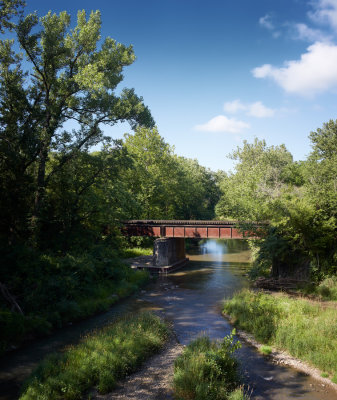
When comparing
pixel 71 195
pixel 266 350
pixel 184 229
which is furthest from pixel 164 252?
pixel 266 350

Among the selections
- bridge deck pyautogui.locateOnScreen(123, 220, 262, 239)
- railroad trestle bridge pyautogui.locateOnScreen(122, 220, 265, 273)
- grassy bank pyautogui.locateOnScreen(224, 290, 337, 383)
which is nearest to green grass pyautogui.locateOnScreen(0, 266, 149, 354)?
grassy bank pyautogui.locateOnScreen(224, 290, 337, 383)

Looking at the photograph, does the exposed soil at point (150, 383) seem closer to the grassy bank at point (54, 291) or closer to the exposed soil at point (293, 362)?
the exposed soil at point (293, 362)

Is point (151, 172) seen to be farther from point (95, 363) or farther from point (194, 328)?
point (95, 363)

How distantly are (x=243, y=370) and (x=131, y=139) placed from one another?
40.9m

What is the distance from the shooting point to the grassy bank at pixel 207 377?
9.68 meters

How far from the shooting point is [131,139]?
160 feet

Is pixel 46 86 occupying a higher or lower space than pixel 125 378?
higher

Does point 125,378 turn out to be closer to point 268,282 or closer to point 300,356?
point 300,356

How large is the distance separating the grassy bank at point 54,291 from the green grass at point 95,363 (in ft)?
9.41

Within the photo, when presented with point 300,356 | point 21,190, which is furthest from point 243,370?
point 21,190

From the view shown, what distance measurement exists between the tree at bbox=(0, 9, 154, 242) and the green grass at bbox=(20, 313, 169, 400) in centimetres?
1055

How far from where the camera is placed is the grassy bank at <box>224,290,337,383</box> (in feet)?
41.2

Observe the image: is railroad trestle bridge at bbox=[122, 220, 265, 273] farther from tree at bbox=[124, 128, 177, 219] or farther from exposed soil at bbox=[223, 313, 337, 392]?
exposed soil at bbox=[223, 313, 337, 392]

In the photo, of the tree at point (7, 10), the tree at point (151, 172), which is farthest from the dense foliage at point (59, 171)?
the tree at point (151, 172)
